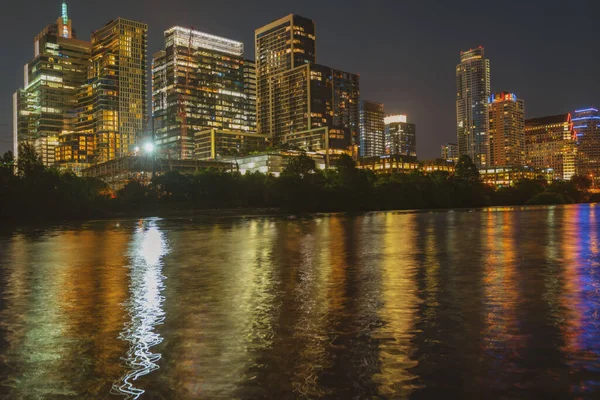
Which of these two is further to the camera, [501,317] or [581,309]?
[581,309]

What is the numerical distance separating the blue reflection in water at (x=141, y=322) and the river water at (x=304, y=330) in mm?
53

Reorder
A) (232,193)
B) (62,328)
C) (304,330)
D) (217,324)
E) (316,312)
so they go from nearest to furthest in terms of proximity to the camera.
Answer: (304,330) → (62,328) → (217,324) → (316,312) → (232,193)

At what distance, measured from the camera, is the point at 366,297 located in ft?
62.6

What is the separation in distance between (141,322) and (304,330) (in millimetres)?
Answer: 4939

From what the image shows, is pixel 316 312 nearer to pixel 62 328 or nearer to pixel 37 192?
pixel 62 328

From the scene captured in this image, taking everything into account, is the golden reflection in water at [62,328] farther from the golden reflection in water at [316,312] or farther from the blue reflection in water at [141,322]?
the golden reflection in water at [316,312]

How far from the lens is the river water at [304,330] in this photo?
1021cm

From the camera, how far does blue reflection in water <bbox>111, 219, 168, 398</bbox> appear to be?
10.7 meters

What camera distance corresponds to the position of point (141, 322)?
15.5 m

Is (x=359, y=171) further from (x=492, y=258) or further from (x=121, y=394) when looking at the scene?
(x=121, y=394)

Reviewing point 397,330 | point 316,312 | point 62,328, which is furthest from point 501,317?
point 62,328

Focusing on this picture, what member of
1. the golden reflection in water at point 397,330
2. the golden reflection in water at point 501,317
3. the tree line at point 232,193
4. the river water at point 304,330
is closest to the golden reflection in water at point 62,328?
the river water at point 304,330

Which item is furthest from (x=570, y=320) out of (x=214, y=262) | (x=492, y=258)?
(x=214, y=262)

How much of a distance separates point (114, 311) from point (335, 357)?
28.8 ft
